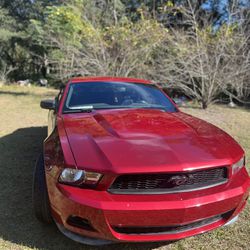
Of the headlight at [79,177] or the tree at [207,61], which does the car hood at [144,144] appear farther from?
the tree at [207,61]

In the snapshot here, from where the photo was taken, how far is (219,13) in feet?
49.1

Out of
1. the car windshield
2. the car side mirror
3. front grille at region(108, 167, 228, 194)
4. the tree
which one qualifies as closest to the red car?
front grille at region(108, 167, 228, 194)

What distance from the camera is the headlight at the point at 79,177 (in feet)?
8.18

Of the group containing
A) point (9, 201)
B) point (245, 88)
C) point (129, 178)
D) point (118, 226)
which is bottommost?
point (245, 88)

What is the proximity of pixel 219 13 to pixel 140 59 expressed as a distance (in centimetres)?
498

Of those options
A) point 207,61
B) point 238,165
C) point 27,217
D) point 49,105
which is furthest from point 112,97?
point 207,61

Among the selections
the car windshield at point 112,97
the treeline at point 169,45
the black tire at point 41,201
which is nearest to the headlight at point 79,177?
the black tire at point 41,201

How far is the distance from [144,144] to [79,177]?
605mm

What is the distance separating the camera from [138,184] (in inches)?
98.6

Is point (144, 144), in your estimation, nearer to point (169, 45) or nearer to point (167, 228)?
point (167, 228)

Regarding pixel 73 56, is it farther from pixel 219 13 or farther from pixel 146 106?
pixel 146 106

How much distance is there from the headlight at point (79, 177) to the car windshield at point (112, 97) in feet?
4.87

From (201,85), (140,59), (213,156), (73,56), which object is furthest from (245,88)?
(213,156)

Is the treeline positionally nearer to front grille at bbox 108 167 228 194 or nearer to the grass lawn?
the grass lawn
